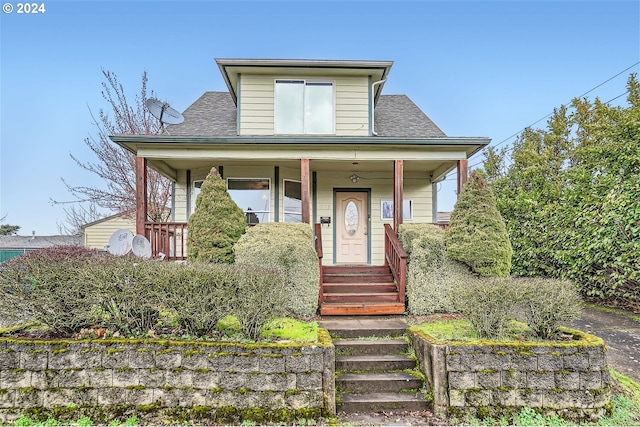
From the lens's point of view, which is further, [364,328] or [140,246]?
[140,246]

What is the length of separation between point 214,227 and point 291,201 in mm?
3410

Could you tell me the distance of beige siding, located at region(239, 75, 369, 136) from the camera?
927cm

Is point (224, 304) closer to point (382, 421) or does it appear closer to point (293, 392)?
point (293, 392)

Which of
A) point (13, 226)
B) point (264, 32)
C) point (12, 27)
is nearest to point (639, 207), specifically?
point (264, 32)

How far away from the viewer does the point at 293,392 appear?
3.67 m

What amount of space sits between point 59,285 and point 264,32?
10202 mm

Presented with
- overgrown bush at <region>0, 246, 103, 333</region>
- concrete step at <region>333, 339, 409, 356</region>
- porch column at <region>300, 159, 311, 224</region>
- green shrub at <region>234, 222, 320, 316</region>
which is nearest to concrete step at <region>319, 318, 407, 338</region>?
concrete step at <region>333, 339, 409, 356</region>

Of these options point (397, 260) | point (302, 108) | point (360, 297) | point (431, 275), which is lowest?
point (360, 297)

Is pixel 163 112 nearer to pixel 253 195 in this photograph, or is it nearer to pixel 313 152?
pixel 253 195

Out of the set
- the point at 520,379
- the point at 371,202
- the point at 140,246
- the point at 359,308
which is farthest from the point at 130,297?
the point at 371,202

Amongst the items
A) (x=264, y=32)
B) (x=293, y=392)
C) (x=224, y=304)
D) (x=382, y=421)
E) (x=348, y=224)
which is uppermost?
(x=264, y=32)

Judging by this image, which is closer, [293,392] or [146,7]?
[293,392]

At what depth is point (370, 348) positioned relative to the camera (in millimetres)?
4715

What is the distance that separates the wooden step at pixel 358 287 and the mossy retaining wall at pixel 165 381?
316 centimetres
